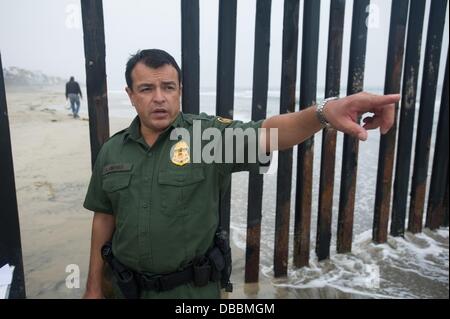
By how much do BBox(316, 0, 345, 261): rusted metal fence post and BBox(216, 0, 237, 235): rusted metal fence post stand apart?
801 mm

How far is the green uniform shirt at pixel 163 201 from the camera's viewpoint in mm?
→ 1622

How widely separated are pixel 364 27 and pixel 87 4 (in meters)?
1.98

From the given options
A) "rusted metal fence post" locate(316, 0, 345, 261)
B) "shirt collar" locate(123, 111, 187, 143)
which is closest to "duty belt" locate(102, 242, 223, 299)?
"shirt collar" locate(123, 111, 187, 143)

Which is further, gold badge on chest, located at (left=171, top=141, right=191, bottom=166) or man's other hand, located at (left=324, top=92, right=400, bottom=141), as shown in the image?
gold badge on chest, located at (left=171, top=141, right=191, bottom=166)

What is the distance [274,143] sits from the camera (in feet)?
5.26

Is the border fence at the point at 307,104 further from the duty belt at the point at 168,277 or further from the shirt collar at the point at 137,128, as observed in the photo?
the duty belt at the point at 168,277

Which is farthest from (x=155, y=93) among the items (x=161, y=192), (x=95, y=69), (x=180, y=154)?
(x=95, y=69)

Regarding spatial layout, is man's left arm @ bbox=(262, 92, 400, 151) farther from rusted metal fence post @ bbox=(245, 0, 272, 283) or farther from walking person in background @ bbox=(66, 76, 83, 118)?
walking person in background @ bbox=(66, 76, 83, 118)

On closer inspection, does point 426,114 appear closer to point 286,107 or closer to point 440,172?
point 440,172

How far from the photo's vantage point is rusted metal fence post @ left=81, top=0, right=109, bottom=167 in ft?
6.71

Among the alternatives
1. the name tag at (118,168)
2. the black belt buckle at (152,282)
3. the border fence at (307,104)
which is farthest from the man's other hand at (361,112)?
the border fence at (307,104)

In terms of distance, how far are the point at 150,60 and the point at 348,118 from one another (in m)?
0.95

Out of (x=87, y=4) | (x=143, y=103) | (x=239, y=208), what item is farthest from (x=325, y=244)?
(x=87, y=4)
